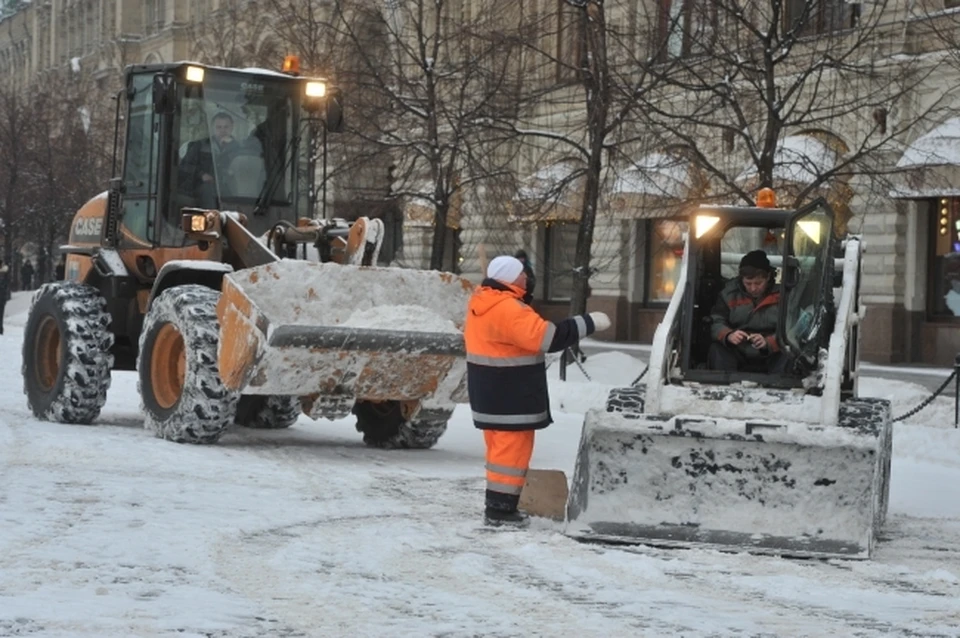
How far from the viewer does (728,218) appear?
10.3m

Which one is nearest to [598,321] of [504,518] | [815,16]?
[504,518]

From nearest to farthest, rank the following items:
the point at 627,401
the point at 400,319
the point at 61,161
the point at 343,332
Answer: the point at 627,401, the point at 343,332, the point at 400,319, the point at 61,161

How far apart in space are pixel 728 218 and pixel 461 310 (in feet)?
11.0

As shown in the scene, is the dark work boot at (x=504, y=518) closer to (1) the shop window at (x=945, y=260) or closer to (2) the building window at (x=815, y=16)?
(2) the building window at (x=815, y=16)

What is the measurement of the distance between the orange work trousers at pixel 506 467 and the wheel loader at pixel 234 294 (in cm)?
308

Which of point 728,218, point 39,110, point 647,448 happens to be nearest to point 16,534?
point 647,448

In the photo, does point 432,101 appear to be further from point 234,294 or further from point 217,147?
point 234,294

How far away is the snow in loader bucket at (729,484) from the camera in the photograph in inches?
344

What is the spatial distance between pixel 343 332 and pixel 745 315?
3257 mm

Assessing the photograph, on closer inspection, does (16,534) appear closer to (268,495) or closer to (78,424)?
(268,495)

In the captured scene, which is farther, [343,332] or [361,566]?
[343,332]

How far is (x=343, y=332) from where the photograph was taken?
12.3 meters

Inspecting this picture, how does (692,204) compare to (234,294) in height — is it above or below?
above

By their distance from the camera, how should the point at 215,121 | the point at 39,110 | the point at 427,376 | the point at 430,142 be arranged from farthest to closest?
the point at 39,110, the point at 430,142, the point at 215,121, the point at 427,376
